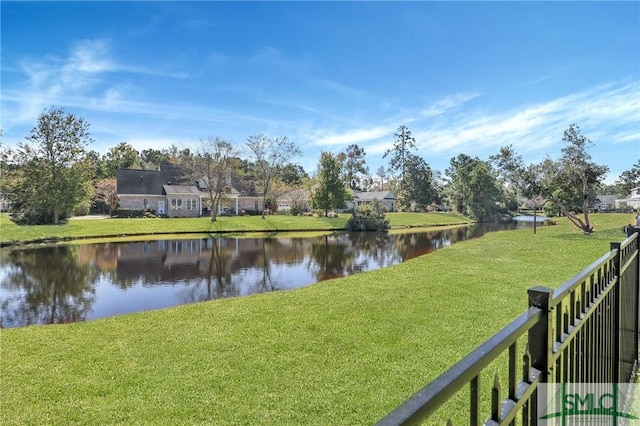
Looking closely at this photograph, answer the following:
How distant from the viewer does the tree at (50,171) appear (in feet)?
79.9

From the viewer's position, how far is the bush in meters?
27.9

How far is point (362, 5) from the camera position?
9.91 m

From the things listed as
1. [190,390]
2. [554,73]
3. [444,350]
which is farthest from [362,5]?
[190,390]

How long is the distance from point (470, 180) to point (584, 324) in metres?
44.9

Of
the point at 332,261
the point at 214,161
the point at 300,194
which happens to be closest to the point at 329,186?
the point at 300,194

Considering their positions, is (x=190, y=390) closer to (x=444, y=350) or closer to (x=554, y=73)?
(x=444, y=350)

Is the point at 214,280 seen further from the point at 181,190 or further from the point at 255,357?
the point at 181,190

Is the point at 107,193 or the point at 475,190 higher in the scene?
the point at 475,190

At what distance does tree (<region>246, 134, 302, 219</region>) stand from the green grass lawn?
88.0ft

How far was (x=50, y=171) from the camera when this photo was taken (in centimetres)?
2473

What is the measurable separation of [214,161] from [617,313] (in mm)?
30642

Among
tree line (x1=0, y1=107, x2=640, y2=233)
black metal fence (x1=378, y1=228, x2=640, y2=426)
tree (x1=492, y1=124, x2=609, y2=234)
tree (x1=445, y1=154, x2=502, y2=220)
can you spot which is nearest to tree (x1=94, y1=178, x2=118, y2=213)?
tree line (x1=0, y1=107, x2=640, y2=233)

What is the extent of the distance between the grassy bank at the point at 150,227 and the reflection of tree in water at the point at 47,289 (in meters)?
6.85

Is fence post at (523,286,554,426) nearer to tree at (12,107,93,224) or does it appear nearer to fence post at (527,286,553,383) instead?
fence post at (527,286,553,383)
